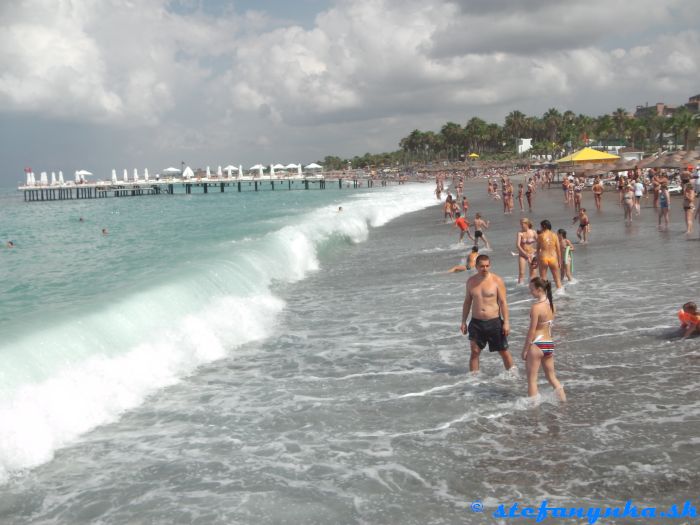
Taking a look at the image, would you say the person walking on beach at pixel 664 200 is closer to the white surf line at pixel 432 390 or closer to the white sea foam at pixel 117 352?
the white sea foam at pixel 117 352

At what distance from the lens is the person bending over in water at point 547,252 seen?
36.6 ft

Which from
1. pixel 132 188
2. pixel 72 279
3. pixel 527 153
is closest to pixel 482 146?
pixel 527 153

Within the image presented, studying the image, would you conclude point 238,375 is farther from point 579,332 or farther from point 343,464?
point 579,332

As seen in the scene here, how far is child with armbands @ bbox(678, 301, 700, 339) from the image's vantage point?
791cm

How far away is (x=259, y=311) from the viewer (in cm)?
1173

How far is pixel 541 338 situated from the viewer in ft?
20.2

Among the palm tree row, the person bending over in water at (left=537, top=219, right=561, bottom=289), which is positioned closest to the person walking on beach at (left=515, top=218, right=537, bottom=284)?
the person bending over in water at (left=537, top=219, right=561, bottom=289)

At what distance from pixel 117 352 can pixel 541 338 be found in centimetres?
572

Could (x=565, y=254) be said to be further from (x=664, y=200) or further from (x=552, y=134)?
(x=552, y=134)

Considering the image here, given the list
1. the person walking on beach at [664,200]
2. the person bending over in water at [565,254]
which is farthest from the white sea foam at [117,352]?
the person walking on beach at [664,200]

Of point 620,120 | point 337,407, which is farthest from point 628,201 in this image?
point 620,120

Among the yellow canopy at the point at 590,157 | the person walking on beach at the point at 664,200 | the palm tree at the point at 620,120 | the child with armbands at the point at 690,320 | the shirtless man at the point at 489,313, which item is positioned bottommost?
the child with armbands at the point at 690,320

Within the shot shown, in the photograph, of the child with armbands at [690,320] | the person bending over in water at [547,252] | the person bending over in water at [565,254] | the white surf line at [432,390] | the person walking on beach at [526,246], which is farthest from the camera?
the person walking on beach at [526,246]

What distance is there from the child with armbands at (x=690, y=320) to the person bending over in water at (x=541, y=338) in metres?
2.84
